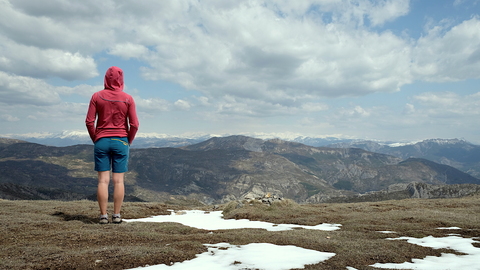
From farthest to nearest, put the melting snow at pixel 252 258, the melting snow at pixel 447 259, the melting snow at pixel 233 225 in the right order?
the melting snow at pixel 233 225 → the melting snow at pixel 447 259 → the melting snow at pixel 252 258

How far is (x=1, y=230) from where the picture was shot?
1055 cm

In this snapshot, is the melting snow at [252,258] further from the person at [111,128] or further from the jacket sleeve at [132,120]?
the jacket sleeve at [132,120]

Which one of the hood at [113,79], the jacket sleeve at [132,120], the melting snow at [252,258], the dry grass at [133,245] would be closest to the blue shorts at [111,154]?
the jacket sleeve at [132,120]

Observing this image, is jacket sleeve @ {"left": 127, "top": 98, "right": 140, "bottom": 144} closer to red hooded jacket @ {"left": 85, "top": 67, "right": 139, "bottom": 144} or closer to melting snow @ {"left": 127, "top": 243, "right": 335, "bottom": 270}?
red hooded jacket @ {"left": 85, "top": 67, "right": 139, "bottom": 144}

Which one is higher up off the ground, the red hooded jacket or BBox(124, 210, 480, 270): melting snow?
the red hooded jacket

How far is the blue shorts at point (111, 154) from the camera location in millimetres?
11523

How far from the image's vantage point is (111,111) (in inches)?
461

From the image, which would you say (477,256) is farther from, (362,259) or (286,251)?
(286,251)

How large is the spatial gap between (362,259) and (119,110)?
1078 centimetres

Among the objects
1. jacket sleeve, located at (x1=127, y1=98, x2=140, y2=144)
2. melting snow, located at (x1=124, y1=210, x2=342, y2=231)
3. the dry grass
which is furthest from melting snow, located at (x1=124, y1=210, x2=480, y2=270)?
melting snow, located at (x1=124, y1=210, x2=342, y2=231)

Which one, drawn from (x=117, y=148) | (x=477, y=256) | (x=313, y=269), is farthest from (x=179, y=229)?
(x=477, y=256)

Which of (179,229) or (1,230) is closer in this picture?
(1,230)

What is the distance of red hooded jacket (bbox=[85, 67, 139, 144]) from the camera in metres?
11.6

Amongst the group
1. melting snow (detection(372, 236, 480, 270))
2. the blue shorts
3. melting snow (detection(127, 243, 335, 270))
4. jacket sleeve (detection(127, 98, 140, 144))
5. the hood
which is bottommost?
melting snow (detection(372, 236, 480, 270))
